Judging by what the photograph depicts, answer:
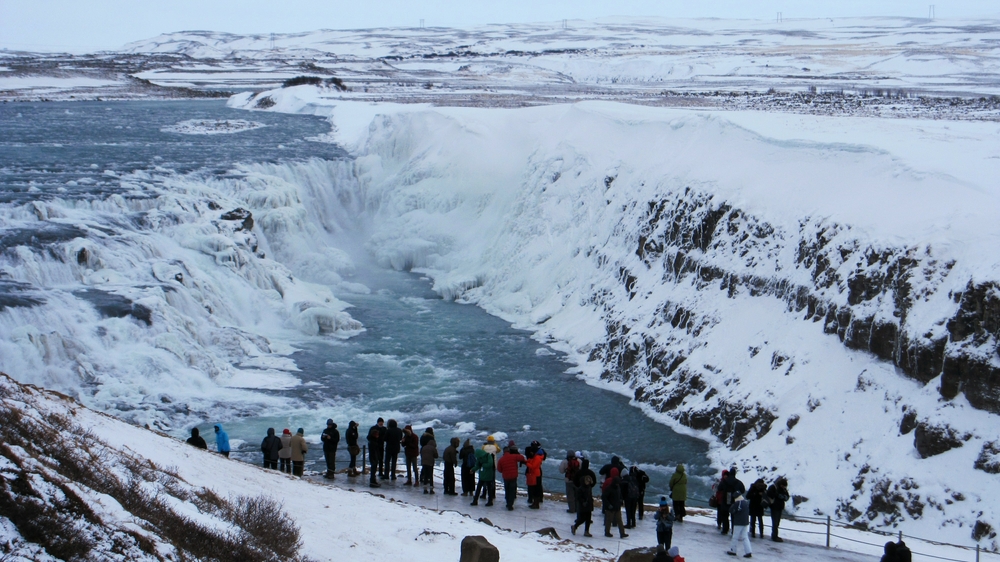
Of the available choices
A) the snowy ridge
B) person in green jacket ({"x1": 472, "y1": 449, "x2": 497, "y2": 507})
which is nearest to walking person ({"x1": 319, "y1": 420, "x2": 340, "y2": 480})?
person in green jacket ({"x1": 472, "y1": 449, "x2": 497, "y2": 507})

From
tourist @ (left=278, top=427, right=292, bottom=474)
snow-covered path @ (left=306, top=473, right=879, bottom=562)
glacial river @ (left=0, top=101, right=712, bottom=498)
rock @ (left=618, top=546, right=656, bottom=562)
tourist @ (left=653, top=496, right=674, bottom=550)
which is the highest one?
rock @ (left=618, top=546, right=656, bottom=562)

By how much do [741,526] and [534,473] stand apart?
3.27 metres

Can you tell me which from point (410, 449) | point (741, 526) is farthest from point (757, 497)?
point (410, 449)

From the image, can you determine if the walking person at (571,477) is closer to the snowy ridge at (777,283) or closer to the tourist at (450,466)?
the tourist at (450,466)

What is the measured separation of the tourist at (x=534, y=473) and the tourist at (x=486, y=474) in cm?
55

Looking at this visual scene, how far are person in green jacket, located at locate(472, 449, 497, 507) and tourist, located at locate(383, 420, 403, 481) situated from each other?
1.51 metres

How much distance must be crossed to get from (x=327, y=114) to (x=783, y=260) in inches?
2043

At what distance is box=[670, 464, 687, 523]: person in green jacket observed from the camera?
14395 millimetres

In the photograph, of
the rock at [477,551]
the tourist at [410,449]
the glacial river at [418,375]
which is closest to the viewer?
the rock at [477,551]

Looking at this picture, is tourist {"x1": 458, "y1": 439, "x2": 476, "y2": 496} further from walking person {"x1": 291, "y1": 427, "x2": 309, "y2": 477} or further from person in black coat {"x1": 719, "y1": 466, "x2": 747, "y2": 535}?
person in black coat {"x1": 719, "y1": 466, "x2": 747, "y2": 535}

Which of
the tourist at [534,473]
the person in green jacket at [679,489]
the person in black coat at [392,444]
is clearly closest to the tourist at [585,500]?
the tourist at [534,473]

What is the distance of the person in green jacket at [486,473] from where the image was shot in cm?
1466

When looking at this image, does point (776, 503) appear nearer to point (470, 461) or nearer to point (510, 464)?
point (510, 464)

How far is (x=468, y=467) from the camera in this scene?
1520cm
